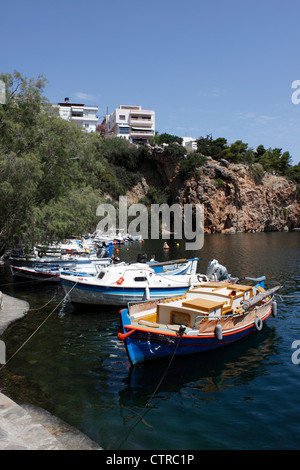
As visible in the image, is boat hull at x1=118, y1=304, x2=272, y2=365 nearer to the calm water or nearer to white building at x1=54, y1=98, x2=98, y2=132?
the calm water

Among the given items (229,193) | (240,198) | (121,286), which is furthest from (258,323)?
(240,198)

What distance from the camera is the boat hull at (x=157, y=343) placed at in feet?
35.8

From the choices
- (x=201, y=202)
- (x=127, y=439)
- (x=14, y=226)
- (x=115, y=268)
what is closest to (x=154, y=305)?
(x=115, y=268)

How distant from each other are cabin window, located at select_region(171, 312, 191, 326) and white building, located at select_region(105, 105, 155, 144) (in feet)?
292

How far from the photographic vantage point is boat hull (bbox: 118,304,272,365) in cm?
1090

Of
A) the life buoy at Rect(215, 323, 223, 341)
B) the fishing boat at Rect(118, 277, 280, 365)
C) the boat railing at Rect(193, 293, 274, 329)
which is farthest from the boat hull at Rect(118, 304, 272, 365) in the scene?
the boat railing at Rect(193, 293, 274, 329)

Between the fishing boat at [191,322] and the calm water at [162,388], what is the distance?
0.52 m

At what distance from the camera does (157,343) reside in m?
11.2

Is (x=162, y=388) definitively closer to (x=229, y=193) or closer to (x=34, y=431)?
(x=34, y=431)

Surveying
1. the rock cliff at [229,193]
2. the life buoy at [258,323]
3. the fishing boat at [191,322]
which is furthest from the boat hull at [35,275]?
the rock cliff at [229,193]

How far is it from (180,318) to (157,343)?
65.0 inches

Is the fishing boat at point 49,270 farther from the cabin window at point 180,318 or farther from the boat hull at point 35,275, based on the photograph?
the cabin window at point 180,318
